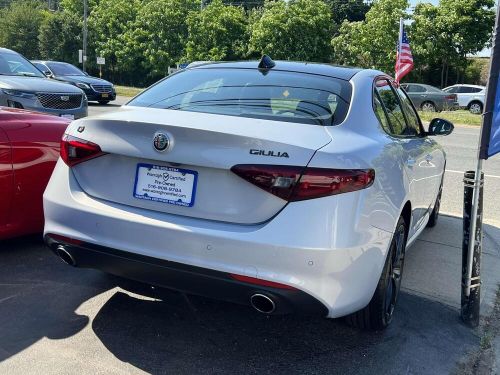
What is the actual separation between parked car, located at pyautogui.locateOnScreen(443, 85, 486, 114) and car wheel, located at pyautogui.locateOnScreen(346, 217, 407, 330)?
86.1 feet

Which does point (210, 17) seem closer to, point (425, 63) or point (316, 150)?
point (425, 63)

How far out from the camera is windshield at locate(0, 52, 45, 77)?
954 centimetres

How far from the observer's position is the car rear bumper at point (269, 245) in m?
2.65

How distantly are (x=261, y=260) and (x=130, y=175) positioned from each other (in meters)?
0.87

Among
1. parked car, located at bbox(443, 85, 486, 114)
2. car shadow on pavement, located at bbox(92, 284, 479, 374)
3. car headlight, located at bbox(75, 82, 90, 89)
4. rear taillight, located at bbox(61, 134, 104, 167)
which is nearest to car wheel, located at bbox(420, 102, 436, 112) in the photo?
parked car, located at bbox(443, 85, 486, 114)

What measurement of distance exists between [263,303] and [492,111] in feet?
6.54

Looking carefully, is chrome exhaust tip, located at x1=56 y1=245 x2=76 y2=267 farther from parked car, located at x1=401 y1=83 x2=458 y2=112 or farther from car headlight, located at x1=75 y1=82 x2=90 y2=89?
parked car, located at x1=401 y1=83 x2=458 y2=112

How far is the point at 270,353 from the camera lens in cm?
317

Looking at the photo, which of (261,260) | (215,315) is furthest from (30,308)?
(261,260)

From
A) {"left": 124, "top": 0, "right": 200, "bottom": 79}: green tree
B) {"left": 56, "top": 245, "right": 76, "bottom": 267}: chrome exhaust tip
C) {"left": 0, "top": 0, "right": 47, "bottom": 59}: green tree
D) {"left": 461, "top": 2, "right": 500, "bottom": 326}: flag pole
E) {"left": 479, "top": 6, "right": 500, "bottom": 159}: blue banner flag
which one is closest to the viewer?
{"left": 56, "top": 245, "right": 76, "bottom": 267}: chrome exhaust tip

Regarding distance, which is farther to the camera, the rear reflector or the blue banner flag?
the blue banner flag

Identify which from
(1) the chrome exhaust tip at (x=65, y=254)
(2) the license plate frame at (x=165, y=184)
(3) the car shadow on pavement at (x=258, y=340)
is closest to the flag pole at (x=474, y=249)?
(3) the car shadow on pavement at (x=258, y=340)

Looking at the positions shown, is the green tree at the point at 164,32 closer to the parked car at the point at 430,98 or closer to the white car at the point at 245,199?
the parked car at the point at 430,98

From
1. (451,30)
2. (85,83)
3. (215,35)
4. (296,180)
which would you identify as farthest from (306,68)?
(215,35)
